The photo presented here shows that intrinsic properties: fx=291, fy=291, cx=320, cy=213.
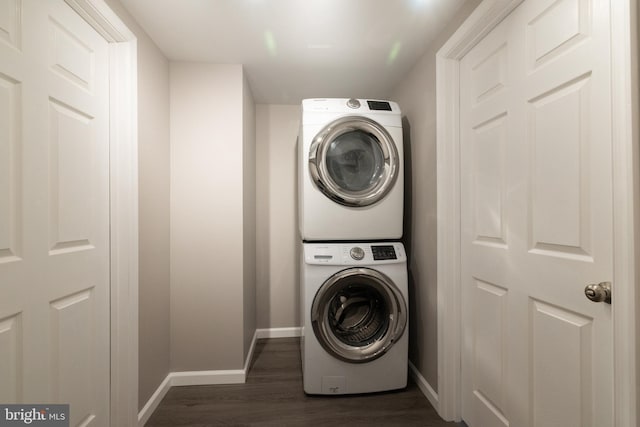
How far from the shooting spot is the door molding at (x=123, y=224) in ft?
4.90

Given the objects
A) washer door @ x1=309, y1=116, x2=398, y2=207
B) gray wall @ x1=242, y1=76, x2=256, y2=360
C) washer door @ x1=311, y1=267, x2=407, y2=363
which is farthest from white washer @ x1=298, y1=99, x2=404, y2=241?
gray wall @ x1=242, y1=76, x2=256, y2=360

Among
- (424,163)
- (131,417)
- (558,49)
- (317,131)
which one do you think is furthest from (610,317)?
(131,417)

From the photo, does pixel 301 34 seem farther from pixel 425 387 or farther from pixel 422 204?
pixel 425 387

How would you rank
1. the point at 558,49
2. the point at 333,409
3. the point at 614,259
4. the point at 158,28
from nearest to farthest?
the point at 614,259 < the point at 558,49 < the point at 158,28 < the point at 333,409

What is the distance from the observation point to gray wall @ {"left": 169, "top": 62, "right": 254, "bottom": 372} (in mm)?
2033

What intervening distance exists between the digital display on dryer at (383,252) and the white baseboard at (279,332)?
1.37m

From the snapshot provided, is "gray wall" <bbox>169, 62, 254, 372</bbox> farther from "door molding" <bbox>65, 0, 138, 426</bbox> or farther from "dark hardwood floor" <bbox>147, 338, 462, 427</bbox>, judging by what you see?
"door molding" <bbox>65, 0, 138, 426</bbox>

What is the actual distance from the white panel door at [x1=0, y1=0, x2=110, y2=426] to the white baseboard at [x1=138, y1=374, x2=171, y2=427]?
24 cm

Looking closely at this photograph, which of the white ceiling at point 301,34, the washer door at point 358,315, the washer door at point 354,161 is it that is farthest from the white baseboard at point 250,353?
the white ceiling at point 301,34

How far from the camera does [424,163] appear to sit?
1.96 metres

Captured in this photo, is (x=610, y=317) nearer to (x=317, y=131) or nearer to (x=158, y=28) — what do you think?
(x=317, y=131)

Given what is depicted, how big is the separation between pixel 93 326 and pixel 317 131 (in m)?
1.63

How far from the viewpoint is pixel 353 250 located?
1.97 meters

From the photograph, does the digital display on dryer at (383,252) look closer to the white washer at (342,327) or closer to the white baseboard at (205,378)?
the white washer at (342,327)
